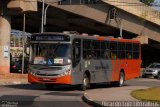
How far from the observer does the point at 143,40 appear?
208 feet

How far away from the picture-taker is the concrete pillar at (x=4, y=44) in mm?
47594

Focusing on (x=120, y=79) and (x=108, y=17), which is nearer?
(x=120, y=79)

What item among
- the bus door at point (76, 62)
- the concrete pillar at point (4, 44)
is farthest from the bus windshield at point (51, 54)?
the concrete pillar at point (4, 44)

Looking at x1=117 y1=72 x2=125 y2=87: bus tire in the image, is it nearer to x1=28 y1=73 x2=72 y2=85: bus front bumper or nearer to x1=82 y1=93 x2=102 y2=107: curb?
x1=28 y1=73 x2=72 y2=85: bus front bumper

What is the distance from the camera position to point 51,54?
90.3 ft

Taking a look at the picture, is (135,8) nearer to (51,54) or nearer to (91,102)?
(51,54)

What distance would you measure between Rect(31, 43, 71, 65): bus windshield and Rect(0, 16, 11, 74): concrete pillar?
65.9 feet

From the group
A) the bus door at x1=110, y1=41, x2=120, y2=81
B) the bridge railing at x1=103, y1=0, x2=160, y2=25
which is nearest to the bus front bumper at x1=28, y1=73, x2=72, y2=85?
the bus door at x1=110, y1=41, x2=120, y2=81

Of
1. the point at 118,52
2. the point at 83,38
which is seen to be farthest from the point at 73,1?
the point at 83,38

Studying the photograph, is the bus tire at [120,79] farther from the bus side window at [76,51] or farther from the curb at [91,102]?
the curb at [91,102]

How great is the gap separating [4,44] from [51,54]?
20890 mm

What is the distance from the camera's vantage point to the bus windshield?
27.5 m

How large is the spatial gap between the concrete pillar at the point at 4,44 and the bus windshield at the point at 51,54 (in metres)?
20.1

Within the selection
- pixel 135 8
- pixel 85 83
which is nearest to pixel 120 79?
pixel 85 83
